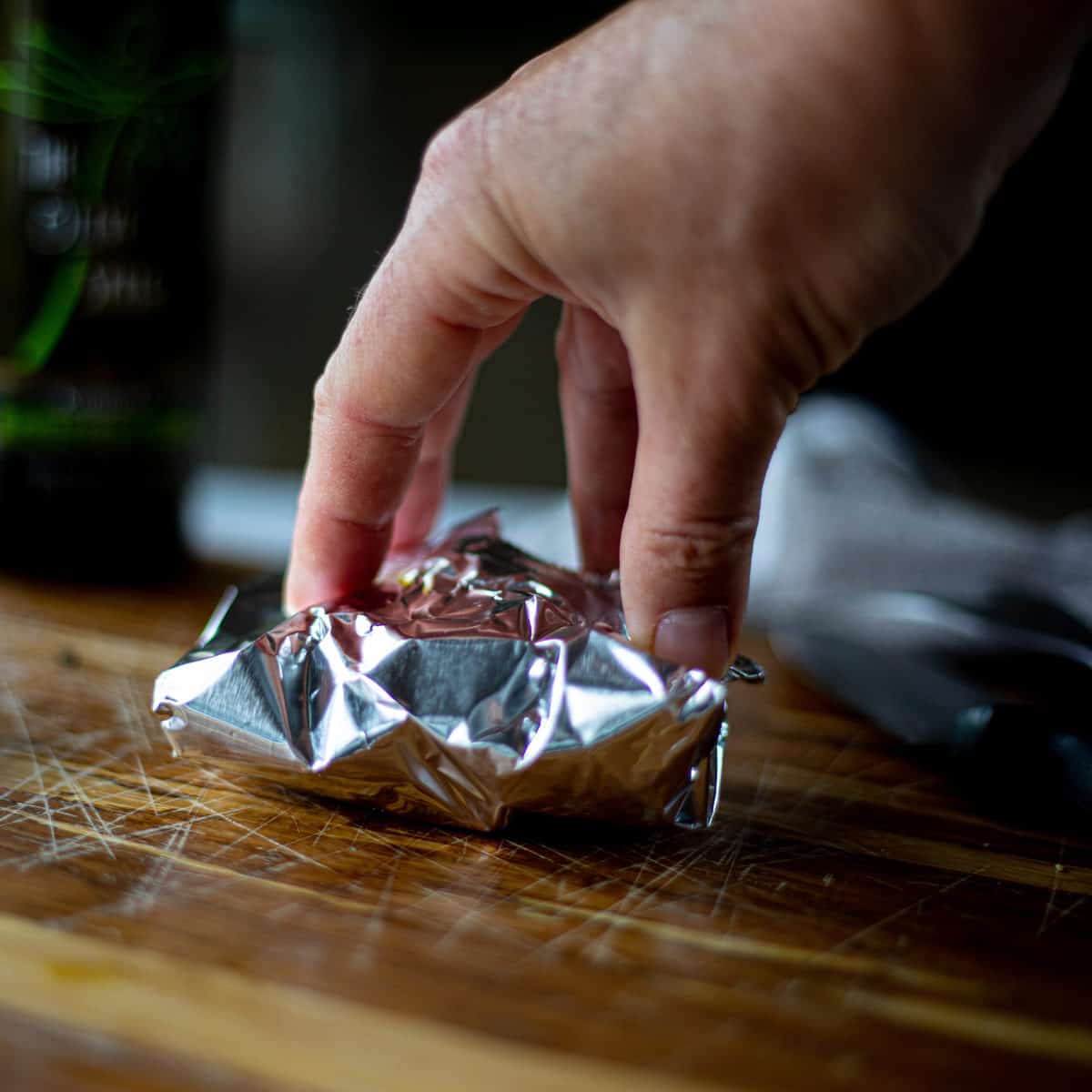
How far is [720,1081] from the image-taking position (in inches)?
12.2

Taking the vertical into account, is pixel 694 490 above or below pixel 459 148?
below

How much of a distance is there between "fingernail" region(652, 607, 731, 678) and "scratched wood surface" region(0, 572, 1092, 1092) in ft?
0.29

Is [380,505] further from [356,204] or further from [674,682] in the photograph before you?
[356,204]

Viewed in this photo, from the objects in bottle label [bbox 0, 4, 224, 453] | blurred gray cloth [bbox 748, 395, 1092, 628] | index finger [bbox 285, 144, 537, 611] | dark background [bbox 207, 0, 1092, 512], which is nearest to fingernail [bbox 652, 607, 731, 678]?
index finger [bbox 285, 144, 537, 611]

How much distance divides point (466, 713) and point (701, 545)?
0.13 m

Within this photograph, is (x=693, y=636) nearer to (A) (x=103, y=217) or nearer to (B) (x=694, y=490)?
(B) (x=694, y=490)

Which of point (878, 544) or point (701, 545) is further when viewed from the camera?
point (878, 544)

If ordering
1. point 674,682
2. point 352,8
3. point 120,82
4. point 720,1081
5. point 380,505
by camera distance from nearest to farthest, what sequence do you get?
point 720,1081
point 674,682
point 380,505
point 120,82
point 352,8

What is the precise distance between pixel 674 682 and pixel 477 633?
10 centimetres

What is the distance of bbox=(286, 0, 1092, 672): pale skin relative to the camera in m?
0.38

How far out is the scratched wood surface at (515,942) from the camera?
315mm

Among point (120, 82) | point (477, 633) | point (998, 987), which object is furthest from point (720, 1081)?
point (120, 82)

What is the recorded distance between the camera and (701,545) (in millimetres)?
442

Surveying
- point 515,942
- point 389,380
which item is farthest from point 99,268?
point 515,942
